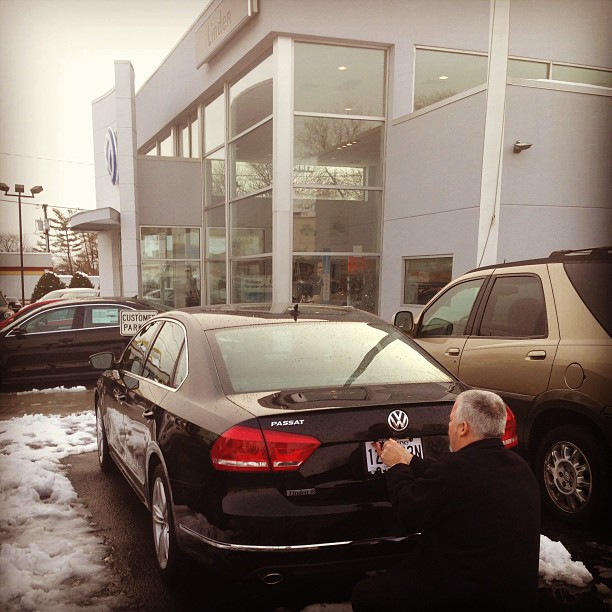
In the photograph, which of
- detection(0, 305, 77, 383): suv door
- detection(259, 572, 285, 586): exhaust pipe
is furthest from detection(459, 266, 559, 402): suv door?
detection(0, 305, 77, 383): suv door

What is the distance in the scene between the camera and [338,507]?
2.55 meters

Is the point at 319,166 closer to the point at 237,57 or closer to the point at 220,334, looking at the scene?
the point at 237,57

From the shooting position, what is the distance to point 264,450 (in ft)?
8.28

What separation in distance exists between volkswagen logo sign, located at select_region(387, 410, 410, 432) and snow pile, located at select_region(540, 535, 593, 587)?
4.72 ft

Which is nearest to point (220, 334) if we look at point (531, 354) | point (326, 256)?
point (531, 354)

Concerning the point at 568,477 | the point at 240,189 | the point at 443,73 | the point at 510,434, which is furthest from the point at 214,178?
the point at 510,434

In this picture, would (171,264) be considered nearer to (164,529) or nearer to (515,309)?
(515,309)

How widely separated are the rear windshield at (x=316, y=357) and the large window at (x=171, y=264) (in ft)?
55.6

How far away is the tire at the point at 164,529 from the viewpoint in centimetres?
302

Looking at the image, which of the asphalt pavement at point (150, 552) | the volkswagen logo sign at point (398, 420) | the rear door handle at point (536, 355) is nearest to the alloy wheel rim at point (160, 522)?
the asphalt pavement at point (150, 552)

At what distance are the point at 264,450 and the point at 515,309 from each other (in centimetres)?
293

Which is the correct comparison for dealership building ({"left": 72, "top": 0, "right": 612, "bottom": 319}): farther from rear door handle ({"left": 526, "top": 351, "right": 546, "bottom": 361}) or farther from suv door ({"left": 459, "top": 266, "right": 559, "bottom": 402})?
rear door handle ({"left": 526, "top": 351, "right": 546, "bottom": 361})

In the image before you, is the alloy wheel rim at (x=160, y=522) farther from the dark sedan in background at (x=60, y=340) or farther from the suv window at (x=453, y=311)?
the dark sedan in background at (x=60, y=340)

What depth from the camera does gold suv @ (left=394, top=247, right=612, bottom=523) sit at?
12.3 ft
